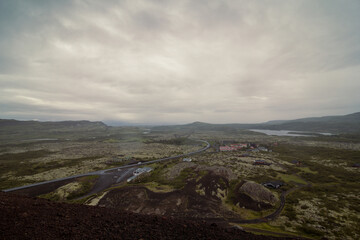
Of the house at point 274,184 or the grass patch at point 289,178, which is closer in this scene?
the house at point 274,184

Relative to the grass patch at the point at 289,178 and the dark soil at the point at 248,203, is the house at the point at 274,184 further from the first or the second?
the dark soil at the point at 248,203

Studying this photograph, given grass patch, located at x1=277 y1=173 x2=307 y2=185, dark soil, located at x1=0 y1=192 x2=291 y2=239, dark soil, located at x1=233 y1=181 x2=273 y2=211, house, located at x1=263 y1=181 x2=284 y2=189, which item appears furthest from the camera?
grass patch, located at x1=277 y1=173 x2=307 y2=185

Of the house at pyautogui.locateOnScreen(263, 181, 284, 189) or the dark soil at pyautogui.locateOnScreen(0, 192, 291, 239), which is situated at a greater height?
the dark soil at pyautogui.locateOnScreen(0, 192, 291, 239)

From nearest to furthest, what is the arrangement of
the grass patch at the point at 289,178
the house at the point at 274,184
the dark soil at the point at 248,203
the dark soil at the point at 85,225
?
1. the dark soil at the point at 85,225
2. the dark soil at the point at 248,203
3. the house at the point at 274,184
4. the grass patch at the point at 289,178

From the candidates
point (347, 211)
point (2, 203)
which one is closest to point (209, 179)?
point (347, 211)

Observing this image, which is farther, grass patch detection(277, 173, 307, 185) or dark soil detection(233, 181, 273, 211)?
grass patch detection(277, 173, 307, 185)

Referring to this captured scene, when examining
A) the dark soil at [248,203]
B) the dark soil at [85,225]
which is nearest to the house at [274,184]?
the dark soil at [248,203]

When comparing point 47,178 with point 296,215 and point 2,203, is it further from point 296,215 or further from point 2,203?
point 296,215

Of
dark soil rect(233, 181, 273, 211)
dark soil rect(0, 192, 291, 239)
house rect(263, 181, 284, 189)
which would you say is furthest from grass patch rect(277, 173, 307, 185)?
dark soil rect(0, 192, 291, 239)

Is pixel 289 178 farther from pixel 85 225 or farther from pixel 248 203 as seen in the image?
pixel 85 225

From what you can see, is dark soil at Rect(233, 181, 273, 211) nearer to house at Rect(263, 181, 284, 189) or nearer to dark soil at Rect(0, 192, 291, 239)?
house at Rect(263, 181, 284, 189)
